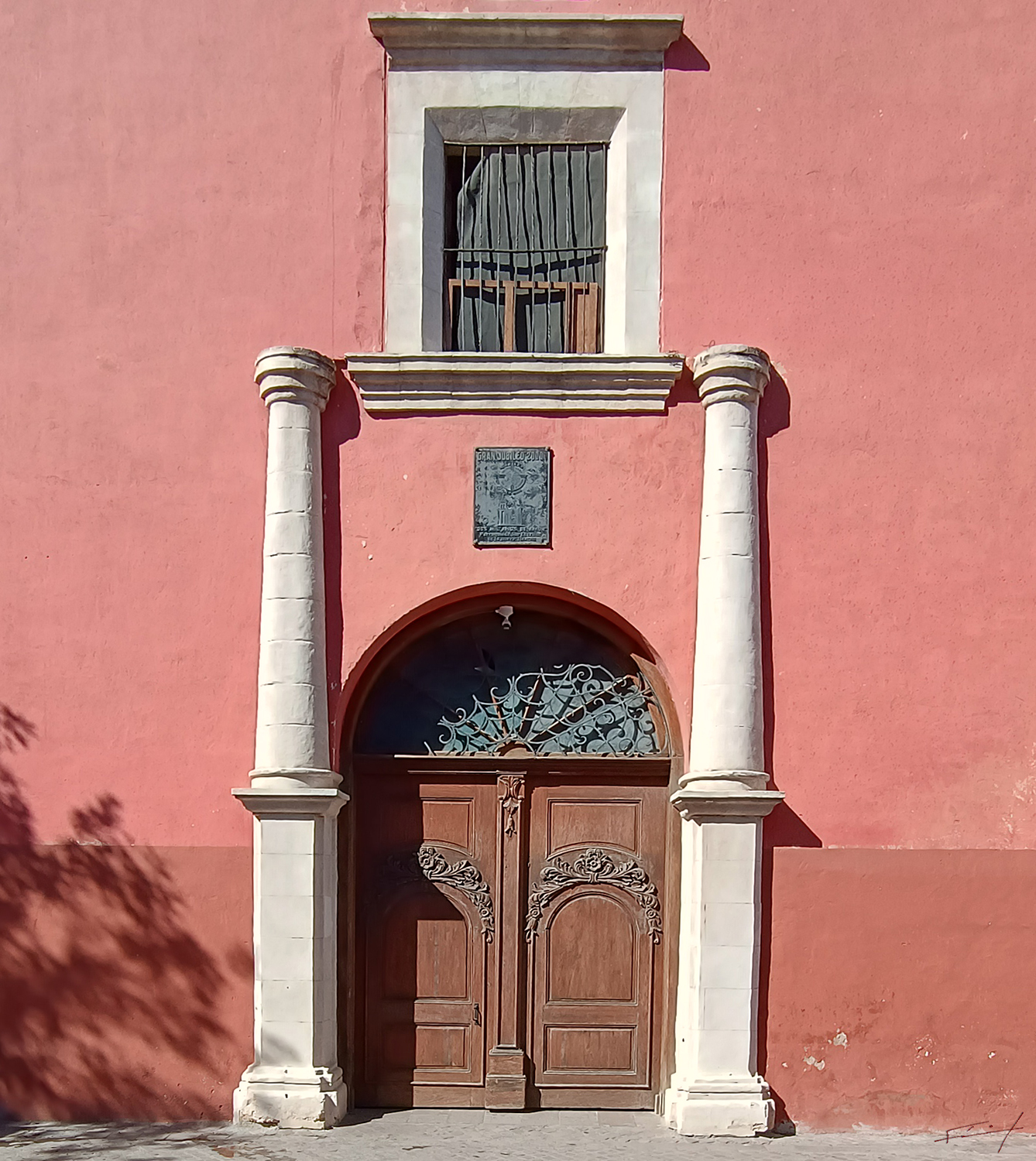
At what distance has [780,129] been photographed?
24.0 ft

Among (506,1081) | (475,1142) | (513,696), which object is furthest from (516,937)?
(513,696)

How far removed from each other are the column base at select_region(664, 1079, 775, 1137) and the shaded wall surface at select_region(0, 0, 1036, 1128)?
0.26m

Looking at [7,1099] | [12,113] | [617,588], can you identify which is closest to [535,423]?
[617,588]

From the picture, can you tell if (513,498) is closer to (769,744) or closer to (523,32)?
(769,744)

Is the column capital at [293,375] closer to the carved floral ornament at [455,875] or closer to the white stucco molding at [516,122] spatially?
the white stucco molding at [516,122]

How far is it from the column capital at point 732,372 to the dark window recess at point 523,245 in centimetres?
88

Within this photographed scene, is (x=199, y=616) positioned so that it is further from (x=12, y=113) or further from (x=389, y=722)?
(x=12, y=113)

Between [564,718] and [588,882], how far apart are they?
37.6 inches

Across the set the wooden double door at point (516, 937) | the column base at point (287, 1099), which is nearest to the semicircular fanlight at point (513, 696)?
the wooden double door at point (516, 937)

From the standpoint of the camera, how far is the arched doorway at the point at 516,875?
7.24 metres

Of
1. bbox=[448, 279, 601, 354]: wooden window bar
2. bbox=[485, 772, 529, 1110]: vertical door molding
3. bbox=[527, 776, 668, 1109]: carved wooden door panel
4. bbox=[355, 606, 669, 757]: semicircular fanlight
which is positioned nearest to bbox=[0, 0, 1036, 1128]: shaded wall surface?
bbox=[355, 606, 669, 757]: semicircular fanlight

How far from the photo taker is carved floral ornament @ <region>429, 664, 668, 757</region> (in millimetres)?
7359

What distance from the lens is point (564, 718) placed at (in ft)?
24.2

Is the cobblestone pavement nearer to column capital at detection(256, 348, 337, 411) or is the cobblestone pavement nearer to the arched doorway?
the arched doorway
